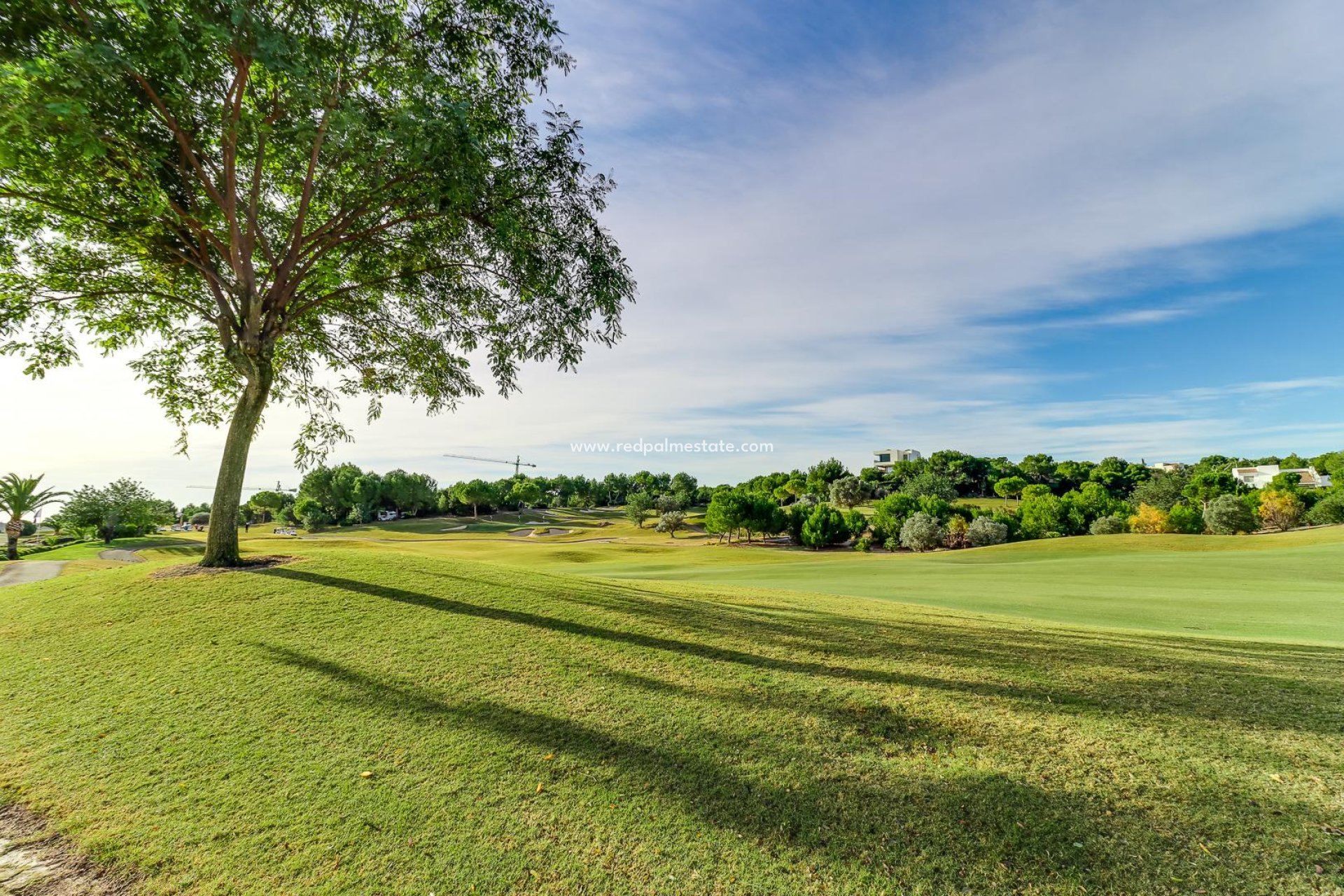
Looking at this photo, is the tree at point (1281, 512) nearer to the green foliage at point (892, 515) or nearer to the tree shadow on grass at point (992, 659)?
the green foliage at point (892, 515)

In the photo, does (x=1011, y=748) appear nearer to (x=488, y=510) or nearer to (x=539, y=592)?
(x=539, y=592)

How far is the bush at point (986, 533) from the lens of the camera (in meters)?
50.4

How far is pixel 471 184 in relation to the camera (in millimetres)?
A: 8938

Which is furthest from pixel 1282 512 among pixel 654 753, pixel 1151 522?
pixel 654 753

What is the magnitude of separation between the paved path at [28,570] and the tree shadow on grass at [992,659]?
82.4 ft

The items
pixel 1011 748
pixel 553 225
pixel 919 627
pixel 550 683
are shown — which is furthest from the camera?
pixel 553 225

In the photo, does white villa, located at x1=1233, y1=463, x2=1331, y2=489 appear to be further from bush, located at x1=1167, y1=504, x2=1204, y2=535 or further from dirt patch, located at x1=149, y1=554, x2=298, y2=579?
dirt patch, located at x1=149, y1=554, x2=298, y2=579

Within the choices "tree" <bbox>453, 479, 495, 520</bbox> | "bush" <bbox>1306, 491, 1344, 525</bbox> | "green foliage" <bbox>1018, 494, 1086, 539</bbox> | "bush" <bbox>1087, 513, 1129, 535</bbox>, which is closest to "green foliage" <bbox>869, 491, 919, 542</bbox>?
"green foliage" <bbox>1018, 494, 1086, 539</bbox>

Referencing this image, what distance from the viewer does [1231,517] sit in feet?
156

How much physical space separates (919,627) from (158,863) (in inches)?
340

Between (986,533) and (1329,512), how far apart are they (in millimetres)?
29012

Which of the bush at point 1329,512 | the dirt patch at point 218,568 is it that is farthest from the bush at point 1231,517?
the dirt patch at point 218,568

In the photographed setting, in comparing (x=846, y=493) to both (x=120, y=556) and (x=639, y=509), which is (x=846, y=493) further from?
(x=120, y=556)

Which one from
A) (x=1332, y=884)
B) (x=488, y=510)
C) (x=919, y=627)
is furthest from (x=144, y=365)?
(x=488, y=510)
